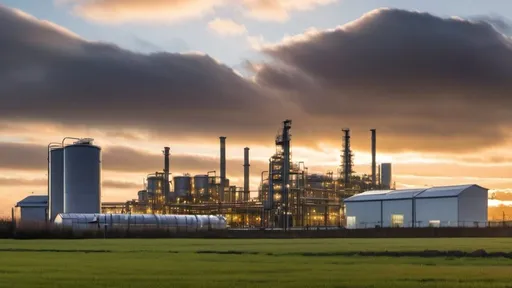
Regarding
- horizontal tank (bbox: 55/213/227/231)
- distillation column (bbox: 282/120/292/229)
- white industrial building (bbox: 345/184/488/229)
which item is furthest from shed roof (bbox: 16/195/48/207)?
white industrial building (bbox: 345/184/488/229)

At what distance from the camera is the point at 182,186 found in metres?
123

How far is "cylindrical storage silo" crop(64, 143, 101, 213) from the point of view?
9069 cm

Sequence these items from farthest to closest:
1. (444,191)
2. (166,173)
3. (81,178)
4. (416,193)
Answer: (166,173) → (416,193) → (444,191) → (81,178)

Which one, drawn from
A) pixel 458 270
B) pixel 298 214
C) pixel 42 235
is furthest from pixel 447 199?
pixel 458 270

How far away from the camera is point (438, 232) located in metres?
84.8

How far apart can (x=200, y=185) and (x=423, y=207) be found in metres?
38.8

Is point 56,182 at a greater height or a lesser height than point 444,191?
greater

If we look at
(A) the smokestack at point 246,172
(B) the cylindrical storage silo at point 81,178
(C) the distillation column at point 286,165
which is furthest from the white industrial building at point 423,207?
(B) the cylindrical storage silo at point 81,178

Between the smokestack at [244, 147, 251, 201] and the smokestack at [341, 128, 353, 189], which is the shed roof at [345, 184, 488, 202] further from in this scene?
the smokestack at [244, 147, 251, 201]

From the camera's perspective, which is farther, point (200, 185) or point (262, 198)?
point (200, 185)

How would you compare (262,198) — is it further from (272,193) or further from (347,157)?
(347,157)

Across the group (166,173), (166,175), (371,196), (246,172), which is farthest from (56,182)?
(371,196)

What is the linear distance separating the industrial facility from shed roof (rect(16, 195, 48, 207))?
14.7 feet

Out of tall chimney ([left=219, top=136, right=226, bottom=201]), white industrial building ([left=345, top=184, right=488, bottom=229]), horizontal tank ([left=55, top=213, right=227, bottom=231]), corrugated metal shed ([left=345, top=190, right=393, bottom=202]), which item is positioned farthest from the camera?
tall chimney ([left=219, top=136, right=226, bottom=201])
